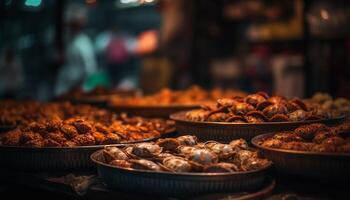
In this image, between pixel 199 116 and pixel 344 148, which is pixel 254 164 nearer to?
pixel 344 148

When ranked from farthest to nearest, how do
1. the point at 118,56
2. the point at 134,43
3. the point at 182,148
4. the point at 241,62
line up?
1. the point at 134,43
2. the point at 118,56
3. the point at 241,62
4. the point at 182,148

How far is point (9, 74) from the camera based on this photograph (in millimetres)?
10031

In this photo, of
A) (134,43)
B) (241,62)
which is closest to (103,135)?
(241,62)

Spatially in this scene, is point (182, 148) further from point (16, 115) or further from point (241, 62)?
point (241, 62)

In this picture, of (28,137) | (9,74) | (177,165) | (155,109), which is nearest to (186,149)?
(177,165)

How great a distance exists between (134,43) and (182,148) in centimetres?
1310

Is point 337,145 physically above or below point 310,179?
above

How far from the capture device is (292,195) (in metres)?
2.43

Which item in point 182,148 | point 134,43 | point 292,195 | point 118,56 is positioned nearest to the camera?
point 292,195

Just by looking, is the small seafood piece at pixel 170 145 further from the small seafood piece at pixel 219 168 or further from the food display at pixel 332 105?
the food display at pixel 332 105

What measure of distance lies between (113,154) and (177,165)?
426mm

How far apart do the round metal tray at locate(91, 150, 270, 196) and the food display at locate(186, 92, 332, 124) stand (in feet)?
2.65

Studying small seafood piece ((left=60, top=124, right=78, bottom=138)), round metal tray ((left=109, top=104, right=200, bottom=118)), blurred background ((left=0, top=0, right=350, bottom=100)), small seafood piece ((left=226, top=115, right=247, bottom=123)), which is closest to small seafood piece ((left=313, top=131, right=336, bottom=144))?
small seafood piece ((left=226, top=115, right=247, bottom=123))

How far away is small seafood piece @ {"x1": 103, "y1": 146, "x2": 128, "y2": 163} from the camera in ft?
8.70
